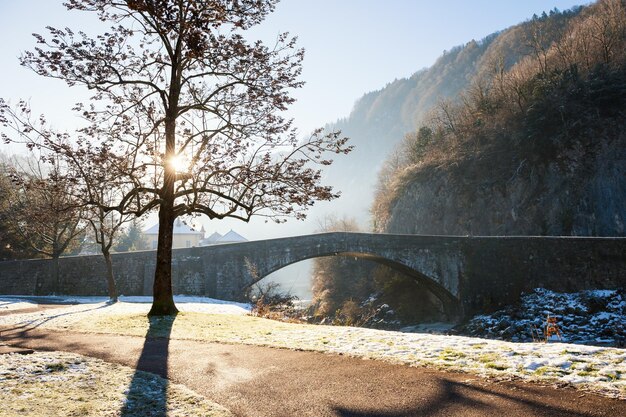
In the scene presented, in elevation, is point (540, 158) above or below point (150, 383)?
above

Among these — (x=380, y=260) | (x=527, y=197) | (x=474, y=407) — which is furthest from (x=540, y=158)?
(x=474, y=407)

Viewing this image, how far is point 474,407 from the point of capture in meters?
5.13

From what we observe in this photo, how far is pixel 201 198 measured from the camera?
17.0 m

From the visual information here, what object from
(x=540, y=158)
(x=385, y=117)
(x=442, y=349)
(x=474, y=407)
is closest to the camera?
(x=474, y=407)

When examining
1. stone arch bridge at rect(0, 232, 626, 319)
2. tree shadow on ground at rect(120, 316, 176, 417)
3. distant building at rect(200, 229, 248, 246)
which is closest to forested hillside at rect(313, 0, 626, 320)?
stone arch bridge at rect(0, 232, 626, 319)

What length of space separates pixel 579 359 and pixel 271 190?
10.2m

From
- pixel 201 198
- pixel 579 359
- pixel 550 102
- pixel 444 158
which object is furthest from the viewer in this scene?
pixel 444 158

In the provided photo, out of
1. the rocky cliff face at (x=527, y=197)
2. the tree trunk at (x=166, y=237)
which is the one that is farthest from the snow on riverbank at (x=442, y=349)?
the rocky cliff face at (x=527, y=197)

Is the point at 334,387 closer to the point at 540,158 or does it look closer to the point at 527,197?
the point at 527,197

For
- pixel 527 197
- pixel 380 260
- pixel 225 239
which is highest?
pixel 225 239

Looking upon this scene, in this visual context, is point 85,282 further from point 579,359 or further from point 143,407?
point 579,359

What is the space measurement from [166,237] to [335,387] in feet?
34.7

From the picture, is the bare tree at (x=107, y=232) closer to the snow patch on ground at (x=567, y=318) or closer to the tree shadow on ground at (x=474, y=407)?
the tree shadow on ground at (x=474, y=407)

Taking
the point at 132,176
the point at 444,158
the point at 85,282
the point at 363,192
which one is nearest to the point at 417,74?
the point at 363,192
